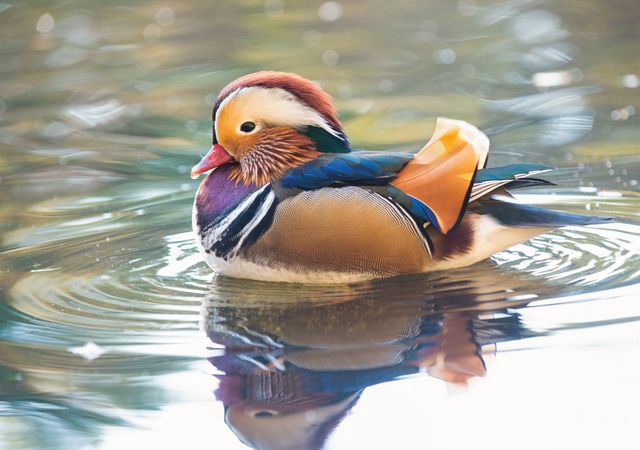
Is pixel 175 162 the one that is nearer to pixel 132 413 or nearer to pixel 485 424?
pixel 132 413

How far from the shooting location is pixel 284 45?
10797mm

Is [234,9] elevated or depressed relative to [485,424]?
elevated

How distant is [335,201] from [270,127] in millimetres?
616

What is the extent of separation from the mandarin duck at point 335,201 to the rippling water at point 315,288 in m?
0.12

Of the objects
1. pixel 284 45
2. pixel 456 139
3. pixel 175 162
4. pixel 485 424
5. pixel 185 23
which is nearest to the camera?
pixel 485 424

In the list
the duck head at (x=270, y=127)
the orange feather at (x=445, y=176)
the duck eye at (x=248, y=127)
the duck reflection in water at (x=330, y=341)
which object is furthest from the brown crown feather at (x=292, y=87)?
the duck reflection in water at (x=330, y=341)

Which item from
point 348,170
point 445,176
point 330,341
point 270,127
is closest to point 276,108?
point 270,127

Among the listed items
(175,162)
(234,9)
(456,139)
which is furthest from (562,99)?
(234,9)

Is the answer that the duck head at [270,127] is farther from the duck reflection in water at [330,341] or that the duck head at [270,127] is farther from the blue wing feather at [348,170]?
the duck reflection in water at [330,341]

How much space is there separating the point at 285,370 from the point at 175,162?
365cm

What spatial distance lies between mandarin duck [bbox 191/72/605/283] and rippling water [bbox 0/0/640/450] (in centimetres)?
12

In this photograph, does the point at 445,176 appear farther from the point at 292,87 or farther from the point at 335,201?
the point at 292,87

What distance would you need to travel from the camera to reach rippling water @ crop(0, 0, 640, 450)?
399cm

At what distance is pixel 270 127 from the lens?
5.65 meters
